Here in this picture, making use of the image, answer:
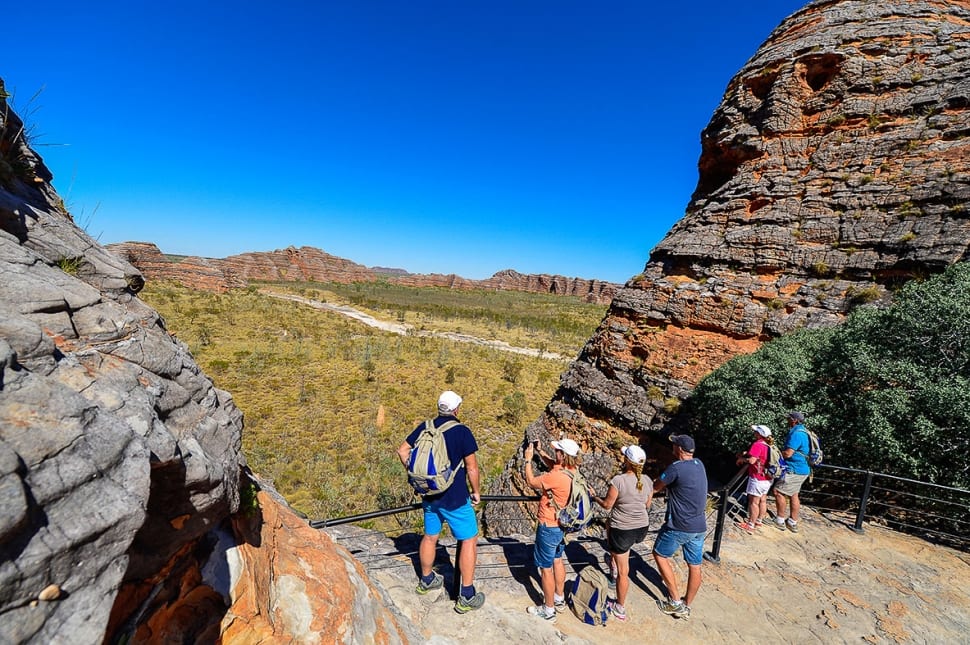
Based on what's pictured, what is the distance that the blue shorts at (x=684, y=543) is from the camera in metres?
4.06

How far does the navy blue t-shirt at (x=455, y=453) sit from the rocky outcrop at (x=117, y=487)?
0.96 m

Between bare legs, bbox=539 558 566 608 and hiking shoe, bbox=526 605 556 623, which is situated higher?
bare legs, bbox=539 558 566 608

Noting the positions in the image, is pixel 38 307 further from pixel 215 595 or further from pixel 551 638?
pixel 551 638

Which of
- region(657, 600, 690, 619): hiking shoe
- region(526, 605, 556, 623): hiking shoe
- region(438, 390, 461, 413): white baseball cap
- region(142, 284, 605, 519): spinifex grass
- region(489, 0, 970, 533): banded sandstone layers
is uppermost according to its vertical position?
region(489, 0, 970, 533): banded sandstone layers

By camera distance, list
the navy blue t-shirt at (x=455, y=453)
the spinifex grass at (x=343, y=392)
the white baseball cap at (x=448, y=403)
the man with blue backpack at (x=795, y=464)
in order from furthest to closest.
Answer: the spinifex grass at (x=343, y=392), the man with blue backpack at (x=795, y=464), the white baseball cap at (x=448, y=403), the navy blue t-shirt at (x=455, y=453)

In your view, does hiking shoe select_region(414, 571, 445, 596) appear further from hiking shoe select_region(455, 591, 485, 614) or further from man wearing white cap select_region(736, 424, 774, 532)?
man wearing white cap select_region(736, 424, 774, 532)

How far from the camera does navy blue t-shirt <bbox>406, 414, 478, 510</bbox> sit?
140 inches

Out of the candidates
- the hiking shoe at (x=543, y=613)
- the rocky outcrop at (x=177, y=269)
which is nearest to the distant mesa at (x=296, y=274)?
the rocky outcrop at (x=177, y=269)

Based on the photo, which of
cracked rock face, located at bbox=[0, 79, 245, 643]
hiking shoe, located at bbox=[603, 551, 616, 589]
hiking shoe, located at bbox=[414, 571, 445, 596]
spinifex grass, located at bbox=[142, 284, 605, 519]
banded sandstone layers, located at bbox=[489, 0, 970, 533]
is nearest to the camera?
cracked rock face, located at bbox=[0, 79, 245, 643]

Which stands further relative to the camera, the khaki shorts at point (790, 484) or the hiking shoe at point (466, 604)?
the khaki shorts at point (790, 484)

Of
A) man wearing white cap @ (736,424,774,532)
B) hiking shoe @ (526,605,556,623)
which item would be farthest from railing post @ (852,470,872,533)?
hiking shoe @ (526,605,556,623)

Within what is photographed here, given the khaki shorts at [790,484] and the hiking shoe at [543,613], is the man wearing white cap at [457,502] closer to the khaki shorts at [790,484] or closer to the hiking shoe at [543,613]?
the hiking shoe at [543,613]

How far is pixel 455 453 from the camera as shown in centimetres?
357

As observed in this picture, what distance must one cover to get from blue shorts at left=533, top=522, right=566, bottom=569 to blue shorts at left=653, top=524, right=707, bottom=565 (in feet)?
4.06
